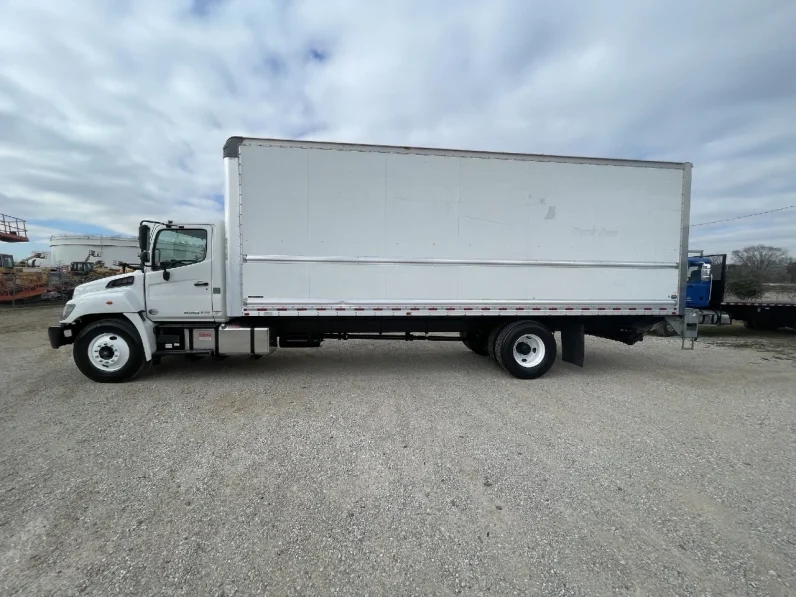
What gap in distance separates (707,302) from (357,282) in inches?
429

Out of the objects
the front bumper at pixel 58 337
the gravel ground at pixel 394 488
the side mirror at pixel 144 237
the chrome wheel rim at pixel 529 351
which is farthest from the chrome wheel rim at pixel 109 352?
the chrome wheel rim at pixel 529 351

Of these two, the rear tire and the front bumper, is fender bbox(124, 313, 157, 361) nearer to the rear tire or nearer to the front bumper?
the front bumper

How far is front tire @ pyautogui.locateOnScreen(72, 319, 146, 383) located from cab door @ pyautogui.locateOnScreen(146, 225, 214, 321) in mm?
458

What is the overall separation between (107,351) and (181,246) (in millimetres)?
1872

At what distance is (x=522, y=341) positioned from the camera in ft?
20.6

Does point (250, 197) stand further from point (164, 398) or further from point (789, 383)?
point (789, 383)

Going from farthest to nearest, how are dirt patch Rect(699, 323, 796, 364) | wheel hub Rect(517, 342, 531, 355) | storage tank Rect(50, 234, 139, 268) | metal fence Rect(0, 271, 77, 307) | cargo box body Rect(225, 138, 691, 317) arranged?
storage tank Rect(50, 234, 139, 268), metal fence Rect(0, 271, 77, 307), dirt patch Rect(699, 323, 796, 364), wheel hub Rect(517, 342, 531, 355), cargo box body Rect(225, 138, 691, 317)

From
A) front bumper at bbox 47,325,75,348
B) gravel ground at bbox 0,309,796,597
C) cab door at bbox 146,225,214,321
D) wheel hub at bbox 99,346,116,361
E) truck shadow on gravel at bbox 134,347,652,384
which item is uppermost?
cab door at bbox 146,225,214,321

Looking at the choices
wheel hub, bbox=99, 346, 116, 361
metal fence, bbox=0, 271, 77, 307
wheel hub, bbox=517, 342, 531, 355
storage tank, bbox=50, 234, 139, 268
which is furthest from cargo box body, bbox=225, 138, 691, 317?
storage tank, bbox=50, 234, 139, 268

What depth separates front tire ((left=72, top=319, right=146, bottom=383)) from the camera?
5.63 meters

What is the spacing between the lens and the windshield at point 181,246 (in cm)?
587

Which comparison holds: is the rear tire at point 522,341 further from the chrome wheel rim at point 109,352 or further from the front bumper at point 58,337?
the front bumper at point 58,337

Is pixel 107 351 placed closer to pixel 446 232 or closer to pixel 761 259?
pixel 446 232

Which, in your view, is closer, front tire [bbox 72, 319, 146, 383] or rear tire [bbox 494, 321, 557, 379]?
front tire [bbox 72, 319, 146, 383]
